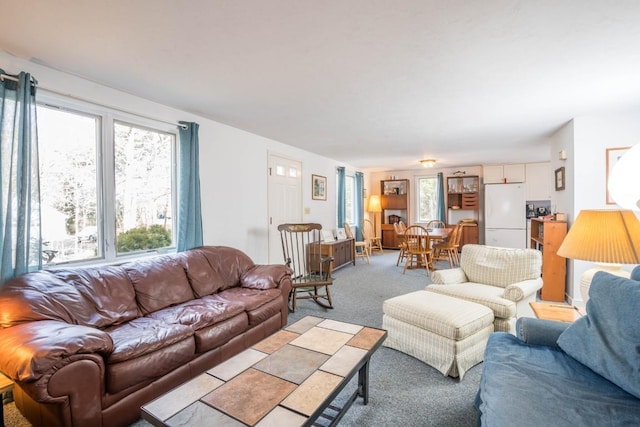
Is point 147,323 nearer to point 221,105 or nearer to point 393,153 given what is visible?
point 221,105

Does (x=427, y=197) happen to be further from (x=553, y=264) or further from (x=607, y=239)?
(x=607, y=239)

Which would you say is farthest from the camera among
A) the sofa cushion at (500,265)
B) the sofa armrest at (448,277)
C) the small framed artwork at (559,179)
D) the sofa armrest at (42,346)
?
the small framed artwork at (559,179)

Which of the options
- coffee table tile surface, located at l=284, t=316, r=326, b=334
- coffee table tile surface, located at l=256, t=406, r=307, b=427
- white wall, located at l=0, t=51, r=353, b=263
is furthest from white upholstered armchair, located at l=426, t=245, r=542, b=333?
white wall, located at l=0, t=51, r=353, b=263

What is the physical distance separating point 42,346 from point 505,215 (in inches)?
324

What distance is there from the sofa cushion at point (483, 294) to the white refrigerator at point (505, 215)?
16.8 ft

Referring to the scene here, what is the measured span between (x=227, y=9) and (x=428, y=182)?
7.64 m

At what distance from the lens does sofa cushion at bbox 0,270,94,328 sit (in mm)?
1740

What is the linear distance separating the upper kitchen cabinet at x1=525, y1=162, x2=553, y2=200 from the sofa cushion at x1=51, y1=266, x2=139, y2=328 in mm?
8332

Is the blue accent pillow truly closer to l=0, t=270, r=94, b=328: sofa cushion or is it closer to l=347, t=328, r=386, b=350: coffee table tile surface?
l=347, t=328, r=386, b=350: coffee table tile surface

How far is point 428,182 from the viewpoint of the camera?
836 cm

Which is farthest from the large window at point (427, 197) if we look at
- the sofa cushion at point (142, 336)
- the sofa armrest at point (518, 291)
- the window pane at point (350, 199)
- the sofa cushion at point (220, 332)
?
the sofa cushion at point (142, 336)

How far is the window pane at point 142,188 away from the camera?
111 inches

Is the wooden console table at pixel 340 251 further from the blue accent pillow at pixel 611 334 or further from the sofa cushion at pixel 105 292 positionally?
the blue accent pillow at pixel 611 334

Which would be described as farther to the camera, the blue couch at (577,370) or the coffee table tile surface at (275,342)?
the coffee table tile surface at (275,342)
